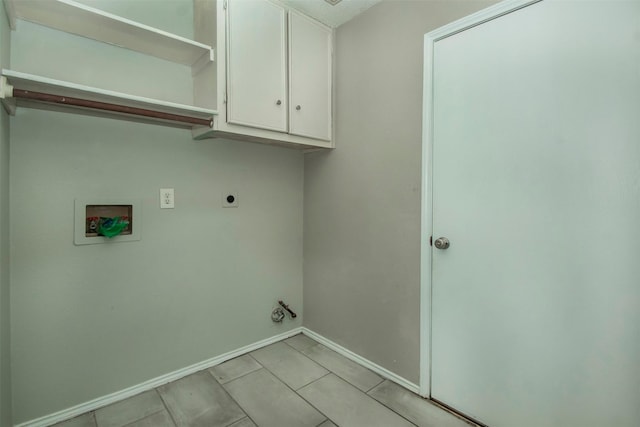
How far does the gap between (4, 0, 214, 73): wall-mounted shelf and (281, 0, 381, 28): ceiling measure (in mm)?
699

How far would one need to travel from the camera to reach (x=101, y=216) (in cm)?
165

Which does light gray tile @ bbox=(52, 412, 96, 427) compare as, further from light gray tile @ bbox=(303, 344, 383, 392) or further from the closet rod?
the closet rod

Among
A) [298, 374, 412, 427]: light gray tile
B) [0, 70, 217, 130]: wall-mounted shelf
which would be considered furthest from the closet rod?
[298, 374, 412, 427]: light gray tile

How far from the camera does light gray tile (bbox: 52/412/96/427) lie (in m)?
1.53

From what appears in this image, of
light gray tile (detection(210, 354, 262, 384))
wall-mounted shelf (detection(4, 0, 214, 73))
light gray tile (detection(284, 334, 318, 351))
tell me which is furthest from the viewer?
light gray tile (detection(284, 334, 318, 351))

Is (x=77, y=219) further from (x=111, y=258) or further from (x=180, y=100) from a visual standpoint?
(x=180, y=100)

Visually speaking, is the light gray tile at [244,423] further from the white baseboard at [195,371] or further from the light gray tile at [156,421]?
the white baseboard at [195,371]

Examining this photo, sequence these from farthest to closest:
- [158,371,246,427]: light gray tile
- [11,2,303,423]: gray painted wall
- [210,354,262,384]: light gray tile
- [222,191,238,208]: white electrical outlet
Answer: [222,191,238,208]: white electrical outlet < [210,354,262,384]: light gray tile < [158,371,246,427]: light gray tile < [11,2,303,423]: gray painted wall

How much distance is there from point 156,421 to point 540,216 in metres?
2.08

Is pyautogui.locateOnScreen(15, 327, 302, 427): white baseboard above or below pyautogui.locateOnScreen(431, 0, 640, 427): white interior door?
below

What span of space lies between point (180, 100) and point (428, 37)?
146 cm

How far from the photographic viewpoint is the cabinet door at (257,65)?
5.60 ft

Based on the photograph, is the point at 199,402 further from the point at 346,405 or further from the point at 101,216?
the point at 101,216

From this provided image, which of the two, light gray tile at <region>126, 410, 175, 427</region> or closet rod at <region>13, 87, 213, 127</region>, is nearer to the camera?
closet rod at <region>13, 87, 213, 127</region>
